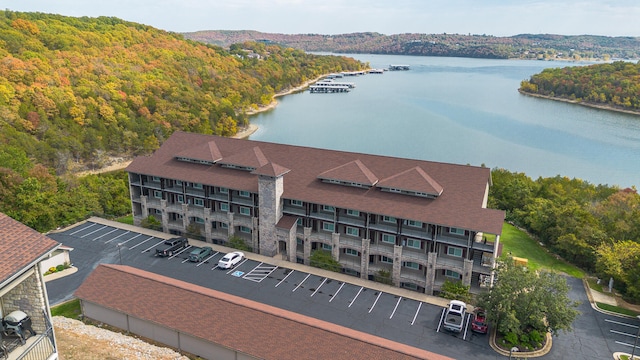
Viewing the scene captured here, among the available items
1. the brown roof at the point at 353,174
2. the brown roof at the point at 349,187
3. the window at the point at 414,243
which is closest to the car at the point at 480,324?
the brown roof at the point at 349,187

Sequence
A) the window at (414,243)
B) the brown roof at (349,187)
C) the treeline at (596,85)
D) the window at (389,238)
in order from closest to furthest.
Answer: the brown roof at (349,187) → the window at (414,243) → the window at (389,238) → the treeline at (596,85)

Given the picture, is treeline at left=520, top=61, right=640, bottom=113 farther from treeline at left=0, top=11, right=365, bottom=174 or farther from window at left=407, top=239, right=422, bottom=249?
window at left=407, top=239, right=422, bottom=249

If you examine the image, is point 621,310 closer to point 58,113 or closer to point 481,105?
point 58,113

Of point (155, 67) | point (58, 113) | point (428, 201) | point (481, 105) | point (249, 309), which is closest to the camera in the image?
point (249, 309)

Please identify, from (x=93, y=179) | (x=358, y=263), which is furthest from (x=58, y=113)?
(x=358, y=263)

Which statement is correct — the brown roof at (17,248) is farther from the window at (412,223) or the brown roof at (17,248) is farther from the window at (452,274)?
the window at (452,274)

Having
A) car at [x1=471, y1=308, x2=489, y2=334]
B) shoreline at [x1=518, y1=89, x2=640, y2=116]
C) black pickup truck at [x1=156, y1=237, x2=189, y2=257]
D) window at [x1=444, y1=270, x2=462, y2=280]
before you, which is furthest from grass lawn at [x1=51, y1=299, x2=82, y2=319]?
shoreline at [x1=518, y1=89, x2=640, y2=116]
